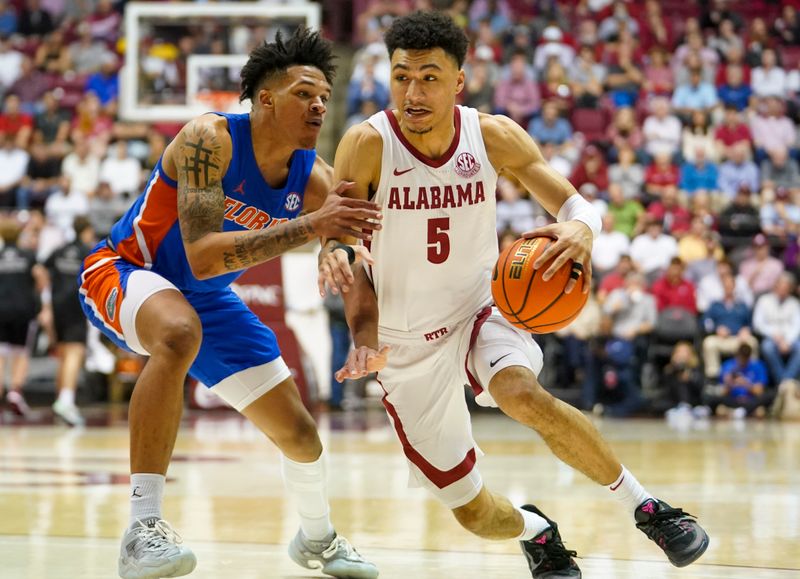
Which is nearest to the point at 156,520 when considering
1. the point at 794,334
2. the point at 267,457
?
the point at 267,457

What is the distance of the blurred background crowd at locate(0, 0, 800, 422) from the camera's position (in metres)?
14.2

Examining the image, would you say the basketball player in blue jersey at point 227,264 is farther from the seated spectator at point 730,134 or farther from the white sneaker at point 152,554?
the seated spectator at point 730,134

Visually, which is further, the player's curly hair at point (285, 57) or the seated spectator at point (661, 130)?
the seated spectator at point (661, 130)

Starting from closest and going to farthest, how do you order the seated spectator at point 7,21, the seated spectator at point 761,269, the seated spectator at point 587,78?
the seated spectator at point 761,269 → the seated spectator at point 587,78 → the seated spectator at point 7,21

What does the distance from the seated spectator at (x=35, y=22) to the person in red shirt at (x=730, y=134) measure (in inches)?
443

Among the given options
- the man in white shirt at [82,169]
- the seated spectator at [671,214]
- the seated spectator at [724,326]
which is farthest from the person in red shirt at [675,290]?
the man in white shirt at [82,169]

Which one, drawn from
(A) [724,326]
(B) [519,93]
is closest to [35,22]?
(B) [519,93]

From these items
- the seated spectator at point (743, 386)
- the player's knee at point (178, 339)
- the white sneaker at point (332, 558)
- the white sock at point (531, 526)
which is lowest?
the seated spectator at point (743, 386)

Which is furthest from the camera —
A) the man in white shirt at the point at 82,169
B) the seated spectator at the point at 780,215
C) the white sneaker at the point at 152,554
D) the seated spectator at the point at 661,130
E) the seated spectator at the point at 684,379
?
the seated spectator at the point at 661,130

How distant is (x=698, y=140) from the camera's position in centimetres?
1681

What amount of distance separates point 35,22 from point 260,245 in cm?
1736

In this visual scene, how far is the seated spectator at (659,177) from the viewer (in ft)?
52.6

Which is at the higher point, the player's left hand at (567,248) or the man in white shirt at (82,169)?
the man in white shirt at (82,169)

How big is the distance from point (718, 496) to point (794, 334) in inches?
304
